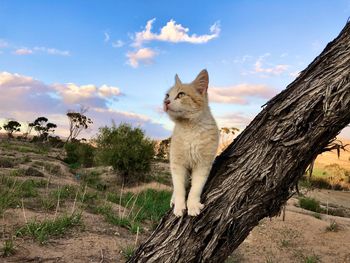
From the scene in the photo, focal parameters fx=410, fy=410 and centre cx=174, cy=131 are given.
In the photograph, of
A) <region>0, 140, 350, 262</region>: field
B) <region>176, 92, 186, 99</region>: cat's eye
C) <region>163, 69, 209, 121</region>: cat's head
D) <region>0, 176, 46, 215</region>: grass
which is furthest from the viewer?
<region>0, 176, 46, 215</region>: grass

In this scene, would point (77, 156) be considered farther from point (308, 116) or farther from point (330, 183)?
point (308, 116)

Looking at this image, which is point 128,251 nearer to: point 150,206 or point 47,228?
point 47,228

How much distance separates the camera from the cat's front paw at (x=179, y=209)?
3.02m

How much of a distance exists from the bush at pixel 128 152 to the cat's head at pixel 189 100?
11102 mm

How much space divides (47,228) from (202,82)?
11.9 ft

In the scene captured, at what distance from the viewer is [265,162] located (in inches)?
111

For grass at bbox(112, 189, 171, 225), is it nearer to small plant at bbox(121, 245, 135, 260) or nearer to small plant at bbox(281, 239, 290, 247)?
small plant at bbox(121, 245, 135, 260)

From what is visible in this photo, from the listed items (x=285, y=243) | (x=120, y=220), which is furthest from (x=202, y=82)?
(x=285, y=243)

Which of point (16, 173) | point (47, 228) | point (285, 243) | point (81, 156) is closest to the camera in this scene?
point (47, 228)

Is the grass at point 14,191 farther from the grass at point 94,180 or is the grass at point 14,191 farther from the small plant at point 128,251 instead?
the grass at point 94,180

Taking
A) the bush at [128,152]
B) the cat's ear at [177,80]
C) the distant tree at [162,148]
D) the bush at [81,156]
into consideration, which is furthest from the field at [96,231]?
the bush at [81,156]

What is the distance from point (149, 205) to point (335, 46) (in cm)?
678

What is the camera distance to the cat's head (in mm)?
3375

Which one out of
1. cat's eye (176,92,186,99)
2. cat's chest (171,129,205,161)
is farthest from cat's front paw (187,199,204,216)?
cat's eye (176,92,186,99)
